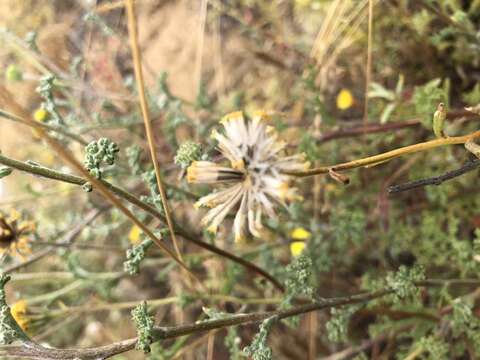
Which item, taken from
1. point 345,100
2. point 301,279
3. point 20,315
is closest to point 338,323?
point 301,279

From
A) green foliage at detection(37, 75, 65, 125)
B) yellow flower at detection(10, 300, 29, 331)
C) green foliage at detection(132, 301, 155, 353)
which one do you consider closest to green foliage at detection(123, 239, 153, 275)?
green foliage at detection(132, 301, 155, 353)

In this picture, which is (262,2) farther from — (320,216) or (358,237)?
(358,237)

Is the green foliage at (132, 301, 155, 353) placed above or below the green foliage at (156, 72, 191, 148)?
below

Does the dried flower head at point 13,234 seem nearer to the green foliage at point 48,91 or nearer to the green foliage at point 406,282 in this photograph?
the green foliage at point 48,91

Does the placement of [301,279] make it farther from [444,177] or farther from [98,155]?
[98,155]

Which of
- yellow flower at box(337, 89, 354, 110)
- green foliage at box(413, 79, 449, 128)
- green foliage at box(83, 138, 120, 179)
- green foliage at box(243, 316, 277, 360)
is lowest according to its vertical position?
green foliage at box(243, 316, 277, 360)

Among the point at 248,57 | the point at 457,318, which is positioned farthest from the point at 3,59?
the point at 457,318

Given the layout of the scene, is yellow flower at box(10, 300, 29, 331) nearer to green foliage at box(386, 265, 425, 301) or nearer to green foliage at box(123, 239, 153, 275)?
green foliage at box(123, 239, 153, 275)
